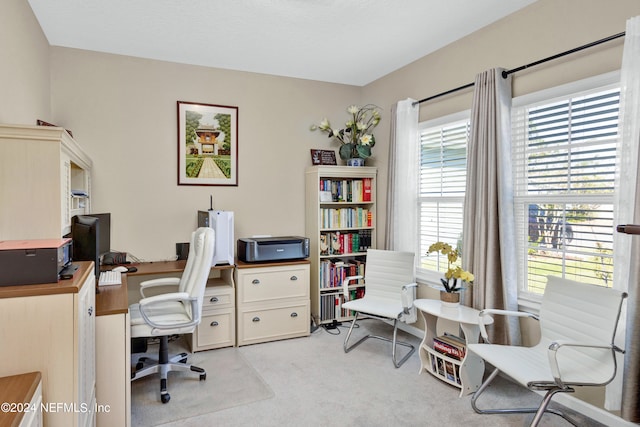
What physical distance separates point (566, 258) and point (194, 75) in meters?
3.60

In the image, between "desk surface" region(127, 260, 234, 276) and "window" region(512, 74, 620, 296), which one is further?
"desk surface" region(127, 260, 234, 276)

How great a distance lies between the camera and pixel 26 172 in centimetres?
201

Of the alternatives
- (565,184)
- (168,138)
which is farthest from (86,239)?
(565,184)

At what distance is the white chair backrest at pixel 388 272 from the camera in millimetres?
3690

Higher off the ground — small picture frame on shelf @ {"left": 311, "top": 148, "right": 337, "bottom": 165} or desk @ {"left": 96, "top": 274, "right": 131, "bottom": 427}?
small picture frame on shelf @ {"left": 311, "top": 148, "right": 337, "bottom": 165}

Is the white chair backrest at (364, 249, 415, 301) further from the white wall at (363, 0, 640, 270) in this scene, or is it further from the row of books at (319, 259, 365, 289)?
the white wall at (363, 0, 640, 270)

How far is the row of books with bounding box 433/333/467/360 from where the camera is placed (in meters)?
2.85

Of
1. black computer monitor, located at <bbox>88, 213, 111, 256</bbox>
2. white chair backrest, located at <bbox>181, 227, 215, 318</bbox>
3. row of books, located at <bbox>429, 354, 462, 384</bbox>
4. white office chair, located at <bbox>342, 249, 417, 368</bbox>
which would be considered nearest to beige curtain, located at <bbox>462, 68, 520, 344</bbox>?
row of books, located at <bbox>429, 354, 462, 384</bbox>

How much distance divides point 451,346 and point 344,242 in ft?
5.80

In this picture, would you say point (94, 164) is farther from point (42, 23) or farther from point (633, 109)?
point (633, 109)

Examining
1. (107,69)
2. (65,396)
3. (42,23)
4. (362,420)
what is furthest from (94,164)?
(362,420)

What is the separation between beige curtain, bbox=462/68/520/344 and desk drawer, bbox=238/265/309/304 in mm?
1623

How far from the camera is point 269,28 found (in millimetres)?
3168

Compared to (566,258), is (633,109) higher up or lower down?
higher up
